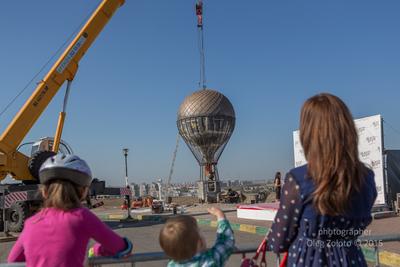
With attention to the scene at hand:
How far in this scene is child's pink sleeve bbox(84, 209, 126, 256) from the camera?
2.87 metres

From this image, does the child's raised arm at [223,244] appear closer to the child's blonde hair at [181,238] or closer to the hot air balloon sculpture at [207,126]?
the child's blonde hair at [181,238]

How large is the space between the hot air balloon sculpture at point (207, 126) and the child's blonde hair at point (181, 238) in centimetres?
4627

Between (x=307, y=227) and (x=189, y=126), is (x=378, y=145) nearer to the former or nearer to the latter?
(x=307, y=227)

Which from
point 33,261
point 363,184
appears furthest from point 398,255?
point 33,261

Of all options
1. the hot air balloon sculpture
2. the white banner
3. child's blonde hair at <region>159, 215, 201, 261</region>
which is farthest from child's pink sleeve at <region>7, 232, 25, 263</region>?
the hot air balloon sculpture

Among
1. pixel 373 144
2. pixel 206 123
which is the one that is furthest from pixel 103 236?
pixel 206 123

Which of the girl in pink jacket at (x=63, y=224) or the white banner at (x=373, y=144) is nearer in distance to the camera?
the girl in pink jacket at (x=63, y=224)

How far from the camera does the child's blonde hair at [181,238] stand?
112 inches

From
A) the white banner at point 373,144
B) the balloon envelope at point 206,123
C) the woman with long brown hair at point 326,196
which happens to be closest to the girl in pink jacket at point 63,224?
the woman with long brown hair at point 326,196

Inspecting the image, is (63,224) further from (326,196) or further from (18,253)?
(326,196)

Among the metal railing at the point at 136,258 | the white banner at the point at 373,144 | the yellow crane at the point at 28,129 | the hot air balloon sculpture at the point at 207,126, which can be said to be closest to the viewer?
the metal railing at the point at 136,258

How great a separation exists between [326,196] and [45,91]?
20.5 metres

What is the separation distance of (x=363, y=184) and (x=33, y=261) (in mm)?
1893

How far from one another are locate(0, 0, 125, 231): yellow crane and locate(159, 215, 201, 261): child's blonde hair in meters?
15.7
